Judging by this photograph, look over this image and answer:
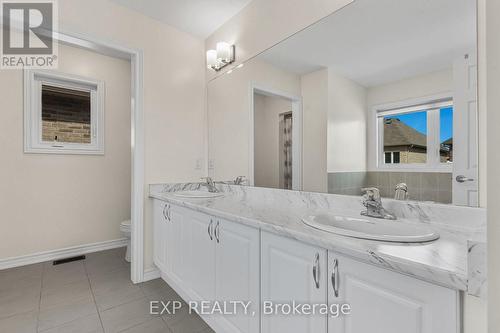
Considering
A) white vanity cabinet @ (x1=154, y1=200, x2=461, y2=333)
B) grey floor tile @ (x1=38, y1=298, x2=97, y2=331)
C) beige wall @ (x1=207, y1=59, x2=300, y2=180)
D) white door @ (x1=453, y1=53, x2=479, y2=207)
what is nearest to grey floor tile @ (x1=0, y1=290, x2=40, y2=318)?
grey floor tile @ (x1=38, y1=298, x2=97, y2=331)

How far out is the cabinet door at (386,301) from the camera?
0.64m

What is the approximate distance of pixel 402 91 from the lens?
4.11 ft

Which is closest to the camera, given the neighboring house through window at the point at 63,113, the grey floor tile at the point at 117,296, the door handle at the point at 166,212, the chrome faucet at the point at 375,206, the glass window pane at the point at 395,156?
the chrome faucet at the point at 375,206

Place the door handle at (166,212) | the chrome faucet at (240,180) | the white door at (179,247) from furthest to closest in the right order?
1. the chrome faucet at (240,180)
2. the door handle at (166,212)
3. the white door at (179,247)

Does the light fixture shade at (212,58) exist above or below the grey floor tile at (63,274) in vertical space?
above

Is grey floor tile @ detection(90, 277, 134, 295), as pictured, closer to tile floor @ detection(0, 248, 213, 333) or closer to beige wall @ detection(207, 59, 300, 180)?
tile floor @ detection(0, 248, 213, 333)

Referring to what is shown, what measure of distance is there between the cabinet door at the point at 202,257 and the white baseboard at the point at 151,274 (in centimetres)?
79

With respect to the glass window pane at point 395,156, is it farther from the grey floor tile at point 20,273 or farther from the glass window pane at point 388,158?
the grey floor tile at point 20,273

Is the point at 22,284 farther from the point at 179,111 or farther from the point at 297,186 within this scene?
the point at 297,186

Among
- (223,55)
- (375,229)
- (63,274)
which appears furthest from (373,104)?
(63,274)

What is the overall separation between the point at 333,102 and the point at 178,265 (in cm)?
164

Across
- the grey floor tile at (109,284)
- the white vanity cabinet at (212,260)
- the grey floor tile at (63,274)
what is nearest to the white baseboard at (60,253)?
the grey floor tile at (63,274)

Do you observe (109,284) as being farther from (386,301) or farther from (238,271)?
(386,301)

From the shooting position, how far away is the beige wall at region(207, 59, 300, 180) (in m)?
1.98
